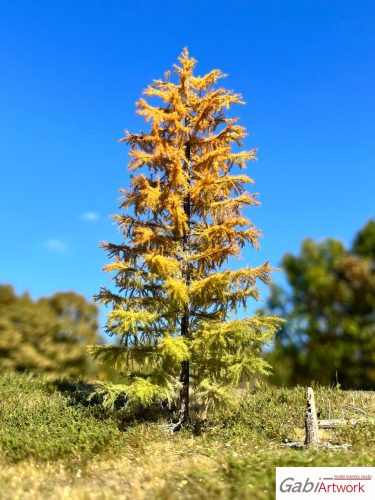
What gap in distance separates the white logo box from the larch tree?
3.87m

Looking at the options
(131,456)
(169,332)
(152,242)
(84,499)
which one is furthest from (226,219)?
(84,499)

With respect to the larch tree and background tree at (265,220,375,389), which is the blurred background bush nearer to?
background tree at (265,220,375,389)

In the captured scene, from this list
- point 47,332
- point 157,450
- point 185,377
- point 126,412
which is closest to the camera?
point 157,450

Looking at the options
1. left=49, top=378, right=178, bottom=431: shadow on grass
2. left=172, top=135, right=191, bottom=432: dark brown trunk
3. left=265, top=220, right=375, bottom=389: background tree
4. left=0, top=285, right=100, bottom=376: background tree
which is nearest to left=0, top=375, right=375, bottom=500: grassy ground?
left=49, top=378, right=178, bottom=431: shadow on grass

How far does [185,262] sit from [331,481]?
6.60m

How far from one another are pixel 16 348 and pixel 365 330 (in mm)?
16085

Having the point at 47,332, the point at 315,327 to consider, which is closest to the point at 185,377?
the point at 315,327

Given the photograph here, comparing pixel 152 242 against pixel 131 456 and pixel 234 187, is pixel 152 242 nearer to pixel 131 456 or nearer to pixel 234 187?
pixel 234 187

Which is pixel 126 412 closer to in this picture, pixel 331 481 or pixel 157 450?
pixel 157 450

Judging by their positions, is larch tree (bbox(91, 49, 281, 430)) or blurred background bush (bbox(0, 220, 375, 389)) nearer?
larch tree (bbox(91, 49, 281, 430))

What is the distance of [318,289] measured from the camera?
2003 cm

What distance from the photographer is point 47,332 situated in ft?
76.1

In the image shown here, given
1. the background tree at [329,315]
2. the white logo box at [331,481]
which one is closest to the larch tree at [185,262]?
the white logo box at [331,481]

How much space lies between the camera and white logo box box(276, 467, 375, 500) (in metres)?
7.48
